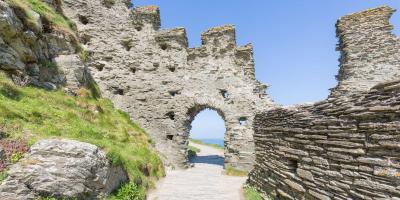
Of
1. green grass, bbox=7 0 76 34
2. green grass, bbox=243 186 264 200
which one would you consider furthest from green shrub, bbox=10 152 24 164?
green grass, bbox=7 0 76 34

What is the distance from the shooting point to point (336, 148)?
18.6ft

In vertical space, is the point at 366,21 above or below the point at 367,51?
above

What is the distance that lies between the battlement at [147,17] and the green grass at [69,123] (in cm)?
761

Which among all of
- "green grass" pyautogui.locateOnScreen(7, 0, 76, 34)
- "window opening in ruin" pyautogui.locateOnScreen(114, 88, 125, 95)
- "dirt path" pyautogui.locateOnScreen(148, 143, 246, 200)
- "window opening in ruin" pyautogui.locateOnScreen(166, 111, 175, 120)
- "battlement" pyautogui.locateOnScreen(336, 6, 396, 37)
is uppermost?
"green grass" pyautogui.locateOnScreen(7, 0, 76, 34)

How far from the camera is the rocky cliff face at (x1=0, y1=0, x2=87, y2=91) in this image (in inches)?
459

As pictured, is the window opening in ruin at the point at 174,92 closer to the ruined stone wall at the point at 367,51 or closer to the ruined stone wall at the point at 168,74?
the ruined stone wall at the point at 168,74

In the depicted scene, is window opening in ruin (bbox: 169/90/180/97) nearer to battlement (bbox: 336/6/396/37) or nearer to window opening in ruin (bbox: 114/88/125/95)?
window opening in ruin (bbox: 114/88/125/95)

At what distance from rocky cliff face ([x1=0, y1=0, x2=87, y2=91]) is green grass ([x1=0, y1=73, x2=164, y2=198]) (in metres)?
0.74

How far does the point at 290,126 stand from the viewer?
7848 mm

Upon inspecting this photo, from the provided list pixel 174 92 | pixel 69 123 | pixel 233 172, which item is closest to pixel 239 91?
pixel 174 92

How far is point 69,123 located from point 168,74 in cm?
975

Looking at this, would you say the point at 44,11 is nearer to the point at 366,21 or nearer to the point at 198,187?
the point at 198,187

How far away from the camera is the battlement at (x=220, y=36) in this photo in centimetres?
1922

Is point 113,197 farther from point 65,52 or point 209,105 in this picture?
point 209,105
